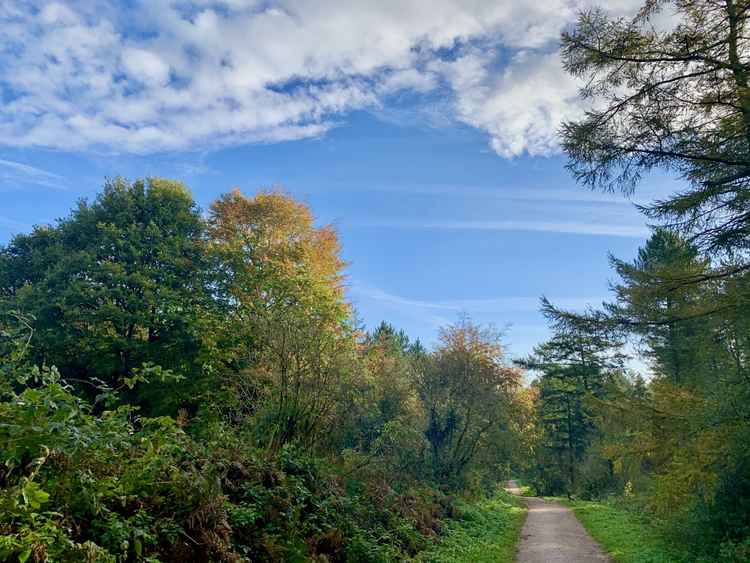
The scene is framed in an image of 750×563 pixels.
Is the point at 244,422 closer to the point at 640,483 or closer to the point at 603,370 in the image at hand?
the point at 640,483

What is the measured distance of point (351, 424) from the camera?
38.8 ft

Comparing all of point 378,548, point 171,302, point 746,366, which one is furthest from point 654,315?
point 171,302

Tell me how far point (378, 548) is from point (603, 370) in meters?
29.8

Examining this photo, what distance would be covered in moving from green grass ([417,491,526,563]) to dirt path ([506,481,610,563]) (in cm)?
33

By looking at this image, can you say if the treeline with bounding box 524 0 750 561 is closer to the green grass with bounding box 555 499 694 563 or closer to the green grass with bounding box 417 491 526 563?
the green grass with bounding box 555 499 694 563

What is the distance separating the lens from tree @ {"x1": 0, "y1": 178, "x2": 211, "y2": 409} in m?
17.9

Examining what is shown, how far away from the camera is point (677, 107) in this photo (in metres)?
7.81

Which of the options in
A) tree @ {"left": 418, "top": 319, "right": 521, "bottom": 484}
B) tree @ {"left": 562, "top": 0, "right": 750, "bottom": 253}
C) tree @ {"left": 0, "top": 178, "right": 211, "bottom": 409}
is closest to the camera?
tree @ {"left": 562, "top": 0, "right": 750, "bottom": 253}

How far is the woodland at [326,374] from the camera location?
177 inches

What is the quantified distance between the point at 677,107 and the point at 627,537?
11.3 metres

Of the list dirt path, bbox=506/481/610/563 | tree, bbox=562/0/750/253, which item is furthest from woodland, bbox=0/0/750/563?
dirt path, bbox=506/481/610/563

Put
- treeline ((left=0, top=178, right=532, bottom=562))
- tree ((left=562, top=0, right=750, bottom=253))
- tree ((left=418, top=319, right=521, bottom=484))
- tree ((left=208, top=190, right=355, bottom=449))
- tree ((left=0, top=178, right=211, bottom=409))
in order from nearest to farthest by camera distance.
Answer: treeline ((left=0, top=178, right=532, bottom=562)) → tree ((left=562, top=0, right=750, bottom=253)) → tree ((left=208, top=190, right=355, bottom=449)) → tree ((left=0, top=178, right=211, bottom=409)) → tree ((left=418, top=319, right=521, bottom=484))

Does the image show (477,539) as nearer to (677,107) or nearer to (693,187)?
(693,187)

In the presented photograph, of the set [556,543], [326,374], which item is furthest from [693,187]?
[556,543]
